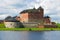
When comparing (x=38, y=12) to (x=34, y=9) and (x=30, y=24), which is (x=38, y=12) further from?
(x=30, y=24)

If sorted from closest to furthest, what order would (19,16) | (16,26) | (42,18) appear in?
1. (16,26)
2. (42,18)
3. (19,16)

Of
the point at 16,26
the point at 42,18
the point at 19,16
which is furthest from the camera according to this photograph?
the point at 19,16

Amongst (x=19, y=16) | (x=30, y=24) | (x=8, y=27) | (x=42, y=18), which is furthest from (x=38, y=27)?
(x=19, y=16)

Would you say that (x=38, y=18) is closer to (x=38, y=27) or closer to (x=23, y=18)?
(x=23, y=18)

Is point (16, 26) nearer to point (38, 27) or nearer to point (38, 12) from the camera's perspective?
point (38, 27)

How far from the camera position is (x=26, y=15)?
8062 cm

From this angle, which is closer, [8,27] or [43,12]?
[8,27]

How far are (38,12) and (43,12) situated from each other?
1839mm

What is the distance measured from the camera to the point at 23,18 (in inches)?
3246

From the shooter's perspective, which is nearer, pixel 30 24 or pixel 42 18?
pixel 30 24

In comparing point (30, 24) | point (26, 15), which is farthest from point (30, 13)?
point (30, 24)

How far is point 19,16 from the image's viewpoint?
86.8m

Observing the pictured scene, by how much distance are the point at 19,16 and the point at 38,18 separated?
9.76 metres

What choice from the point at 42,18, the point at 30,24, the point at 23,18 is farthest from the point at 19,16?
the point at 30,24
